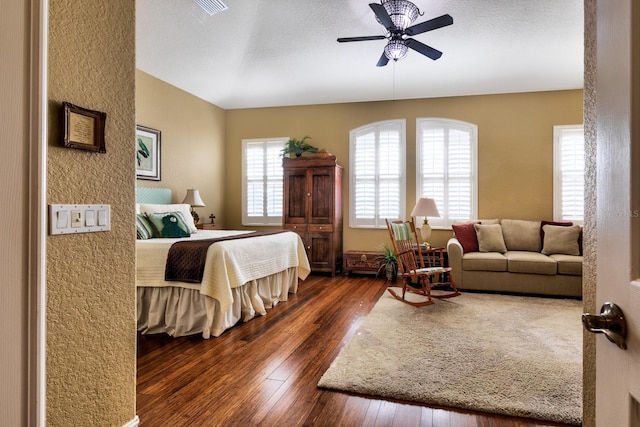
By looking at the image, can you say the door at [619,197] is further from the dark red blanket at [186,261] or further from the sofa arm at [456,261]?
the sofa arm at [456,261]

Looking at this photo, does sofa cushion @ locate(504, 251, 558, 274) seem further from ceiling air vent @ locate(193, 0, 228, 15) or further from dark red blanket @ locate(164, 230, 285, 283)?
ceiling air vent @ locate(193, 0, 228, 15)

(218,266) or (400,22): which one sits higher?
(400,22)

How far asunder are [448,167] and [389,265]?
1886 mm

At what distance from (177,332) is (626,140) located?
3464mm

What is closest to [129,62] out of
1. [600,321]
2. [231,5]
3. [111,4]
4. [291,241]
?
[111,4]

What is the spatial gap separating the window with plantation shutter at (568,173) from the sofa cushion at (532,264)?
128 cm

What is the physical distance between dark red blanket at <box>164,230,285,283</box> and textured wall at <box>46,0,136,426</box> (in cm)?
147

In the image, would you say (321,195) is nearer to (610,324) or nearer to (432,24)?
(432,24)

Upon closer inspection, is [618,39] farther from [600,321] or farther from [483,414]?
[483,414]

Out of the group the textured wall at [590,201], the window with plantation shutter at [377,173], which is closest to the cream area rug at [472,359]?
the textured wall at [590,201]

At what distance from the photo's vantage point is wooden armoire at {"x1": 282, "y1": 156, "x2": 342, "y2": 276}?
6258mm

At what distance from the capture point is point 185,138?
6.16m

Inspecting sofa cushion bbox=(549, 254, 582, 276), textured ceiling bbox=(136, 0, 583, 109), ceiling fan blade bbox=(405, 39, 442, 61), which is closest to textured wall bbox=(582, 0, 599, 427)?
ceiling fan blade bbox=(405, 39, 442, 61)

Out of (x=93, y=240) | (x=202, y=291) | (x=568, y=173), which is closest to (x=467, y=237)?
(x=568, y=173)
